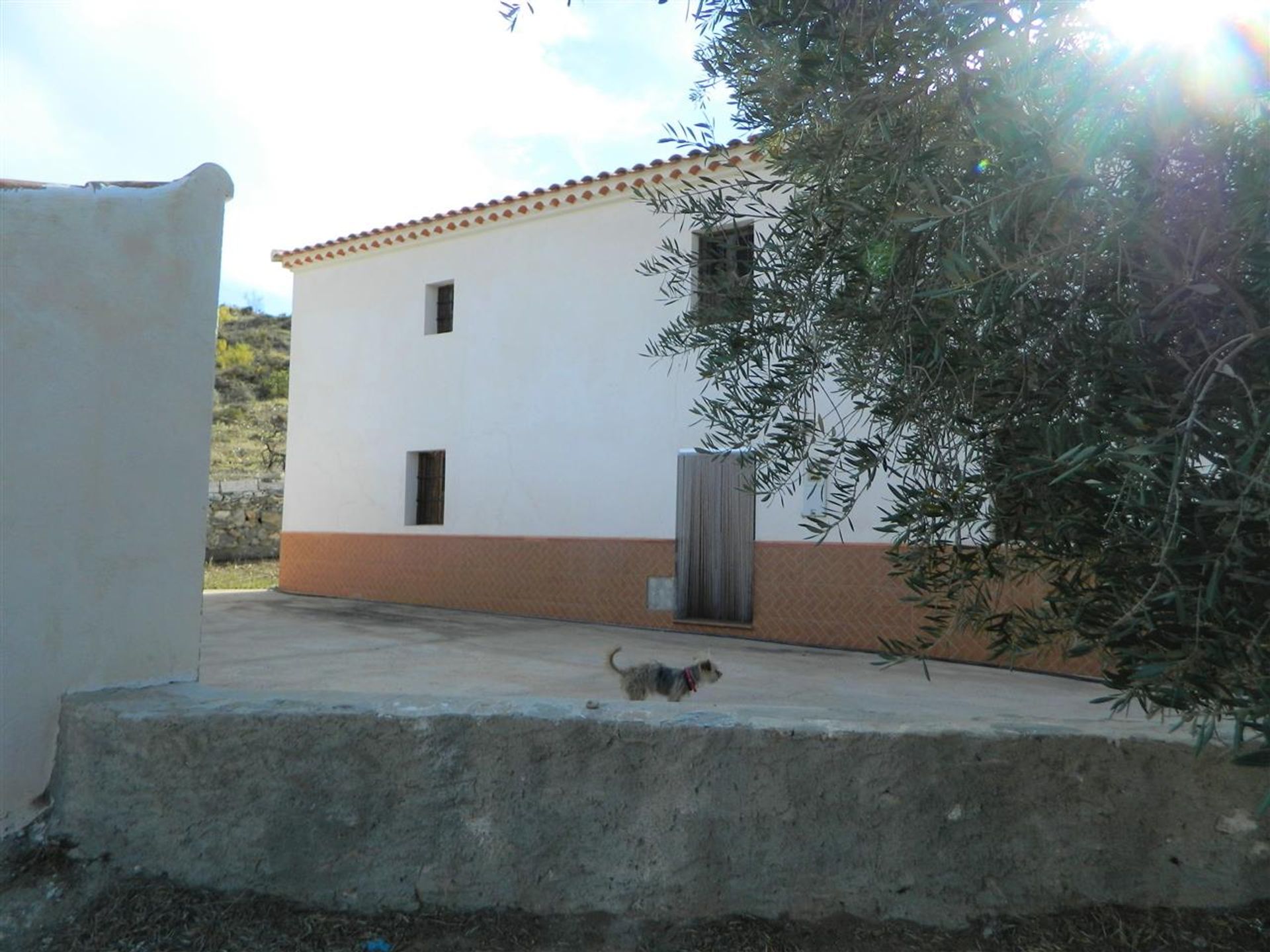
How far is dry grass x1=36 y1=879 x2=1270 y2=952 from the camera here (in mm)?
2863

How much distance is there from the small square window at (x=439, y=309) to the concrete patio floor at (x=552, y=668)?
375 centimetres

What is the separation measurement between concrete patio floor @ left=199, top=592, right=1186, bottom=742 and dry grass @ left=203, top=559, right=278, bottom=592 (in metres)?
3.57

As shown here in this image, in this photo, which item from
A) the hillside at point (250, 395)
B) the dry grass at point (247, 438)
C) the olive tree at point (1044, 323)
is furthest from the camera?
the hillside at point (250, 395)

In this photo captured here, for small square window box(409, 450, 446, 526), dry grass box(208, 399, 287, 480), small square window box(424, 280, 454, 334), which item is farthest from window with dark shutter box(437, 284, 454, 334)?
dry grass box(208, 399, 287, 480)

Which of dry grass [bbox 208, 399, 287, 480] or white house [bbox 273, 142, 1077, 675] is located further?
dry grass [bbox 208, 399, 287, 480]

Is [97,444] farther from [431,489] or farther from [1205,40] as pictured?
[431,489]

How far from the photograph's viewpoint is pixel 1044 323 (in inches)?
98.7

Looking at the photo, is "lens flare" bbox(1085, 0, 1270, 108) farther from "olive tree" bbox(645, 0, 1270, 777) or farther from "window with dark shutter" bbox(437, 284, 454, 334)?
"window with dark shutter" bbox(437, 284, 454, 334)

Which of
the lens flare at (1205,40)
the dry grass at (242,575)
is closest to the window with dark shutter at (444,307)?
the dry grass at (242,575)

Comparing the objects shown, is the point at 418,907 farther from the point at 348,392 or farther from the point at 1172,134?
the point at 348,392

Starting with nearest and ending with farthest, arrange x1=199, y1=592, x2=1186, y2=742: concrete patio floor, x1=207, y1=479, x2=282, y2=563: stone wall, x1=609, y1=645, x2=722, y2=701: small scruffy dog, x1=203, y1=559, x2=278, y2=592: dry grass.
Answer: x1=609, y1=645, x2=722, y2=701: small scruffy dog → x1=199, y1=592, x2=1186, y2=742: concrete patio floor → x1=203, y1=559, x2=278, y2=592: dry grass → x1=207, y1=479, x2=282, y2=563: stone wall

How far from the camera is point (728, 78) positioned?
347cm

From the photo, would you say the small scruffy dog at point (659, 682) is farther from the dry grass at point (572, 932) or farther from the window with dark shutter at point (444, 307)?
the window with dark shutter at point (444, 307)

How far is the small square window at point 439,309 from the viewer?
12.5 metres
